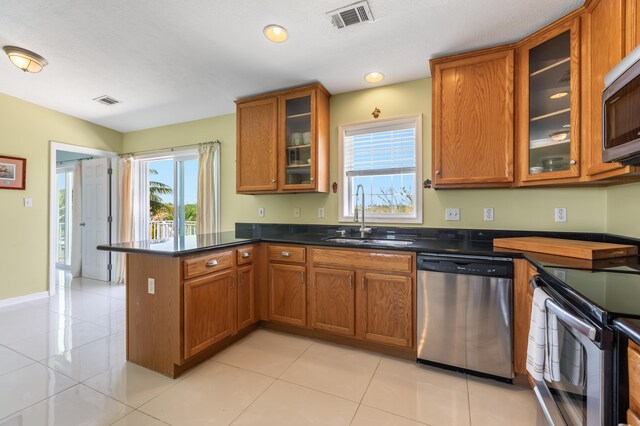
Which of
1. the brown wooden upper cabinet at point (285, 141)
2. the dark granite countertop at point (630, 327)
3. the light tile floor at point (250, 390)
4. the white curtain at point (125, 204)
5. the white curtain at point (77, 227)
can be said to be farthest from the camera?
the white curtain at point (77, 227)

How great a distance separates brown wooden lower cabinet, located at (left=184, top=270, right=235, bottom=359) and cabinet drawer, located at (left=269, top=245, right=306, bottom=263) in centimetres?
44

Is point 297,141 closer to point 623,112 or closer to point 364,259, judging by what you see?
point 364,259

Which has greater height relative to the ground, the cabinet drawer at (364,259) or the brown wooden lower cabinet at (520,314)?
the cabinet drawer at (364,259)

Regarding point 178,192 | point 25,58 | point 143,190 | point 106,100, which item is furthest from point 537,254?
point 143,190

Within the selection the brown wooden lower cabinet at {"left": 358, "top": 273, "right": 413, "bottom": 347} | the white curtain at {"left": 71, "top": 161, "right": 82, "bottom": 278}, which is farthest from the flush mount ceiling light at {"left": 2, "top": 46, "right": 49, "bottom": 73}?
the brown wooden lower cabinet at {"left": 358, "top": 273, "right": 413, "bottom": 347}

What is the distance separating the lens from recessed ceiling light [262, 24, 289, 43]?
207 cm

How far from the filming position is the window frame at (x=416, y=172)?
2.76 meters

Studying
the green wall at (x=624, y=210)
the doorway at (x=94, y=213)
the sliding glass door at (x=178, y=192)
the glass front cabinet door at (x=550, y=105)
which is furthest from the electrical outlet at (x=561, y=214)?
the doorway at (x=94, y=213)

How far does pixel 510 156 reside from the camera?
7.08 ft

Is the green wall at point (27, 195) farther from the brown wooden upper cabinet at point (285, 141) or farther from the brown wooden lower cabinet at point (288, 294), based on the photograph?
the brown wooden lower cabinet at point (288, 294)

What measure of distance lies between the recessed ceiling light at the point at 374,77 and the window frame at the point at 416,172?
39 centimetres

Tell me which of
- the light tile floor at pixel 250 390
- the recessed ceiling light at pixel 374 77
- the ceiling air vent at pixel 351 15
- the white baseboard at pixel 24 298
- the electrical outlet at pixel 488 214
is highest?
the ceiling air vent at pixel 351 15

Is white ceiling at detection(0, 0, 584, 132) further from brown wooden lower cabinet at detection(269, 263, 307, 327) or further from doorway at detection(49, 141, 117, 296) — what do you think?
brown wooden lower cabinet at detection(269, 263, 307, 327)

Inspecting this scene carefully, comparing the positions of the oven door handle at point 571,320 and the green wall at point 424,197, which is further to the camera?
the green wall at point 424,197
